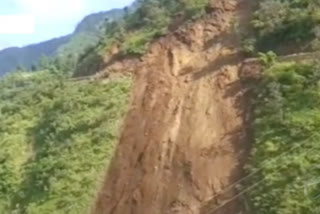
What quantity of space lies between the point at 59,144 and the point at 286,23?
7.23 metres

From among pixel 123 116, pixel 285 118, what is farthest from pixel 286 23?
pixel 123 116

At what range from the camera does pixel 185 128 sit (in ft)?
57.2

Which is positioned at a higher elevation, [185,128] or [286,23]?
[286,23]

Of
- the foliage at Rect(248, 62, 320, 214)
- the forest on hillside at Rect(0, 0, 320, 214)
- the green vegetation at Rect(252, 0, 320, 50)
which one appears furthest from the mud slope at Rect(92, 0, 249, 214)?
the green vegetation at Rect(252, 0, 320, 50)

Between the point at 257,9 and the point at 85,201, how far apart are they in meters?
7.99

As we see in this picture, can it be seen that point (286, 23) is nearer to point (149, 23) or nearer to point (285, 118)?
point (285, 118)

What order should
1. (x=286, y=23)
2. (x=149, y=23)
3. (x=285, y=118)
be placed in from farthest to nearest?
(x=149, y=23)
(x=286, y=23)
(x=285, y=118)

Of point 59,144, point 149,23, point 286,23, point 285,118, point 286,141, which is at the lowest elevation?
point 59,144

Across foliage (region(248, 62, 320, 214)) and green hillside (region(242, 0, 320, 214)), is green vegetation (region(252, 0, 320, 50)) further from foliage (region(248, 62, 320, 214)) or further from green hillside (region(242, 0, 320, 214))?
foliage (region(248, 62, 320, 214))

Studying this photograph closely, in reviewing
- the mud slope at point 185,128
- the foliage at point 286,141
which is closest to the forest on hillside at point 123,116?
the foliage at point 286,141

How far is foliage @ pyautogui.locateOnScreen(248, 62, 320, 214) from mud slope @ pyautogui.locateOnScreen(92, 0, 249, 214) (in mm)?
613

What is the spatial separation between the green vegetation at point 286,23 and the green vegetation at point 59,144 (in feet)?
14.2

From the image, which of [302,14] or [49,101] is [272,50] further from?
[49,101]

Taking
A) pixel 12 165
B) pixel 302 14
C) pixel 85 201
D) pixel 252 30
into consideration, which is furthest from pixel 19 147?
pixel 302 14
